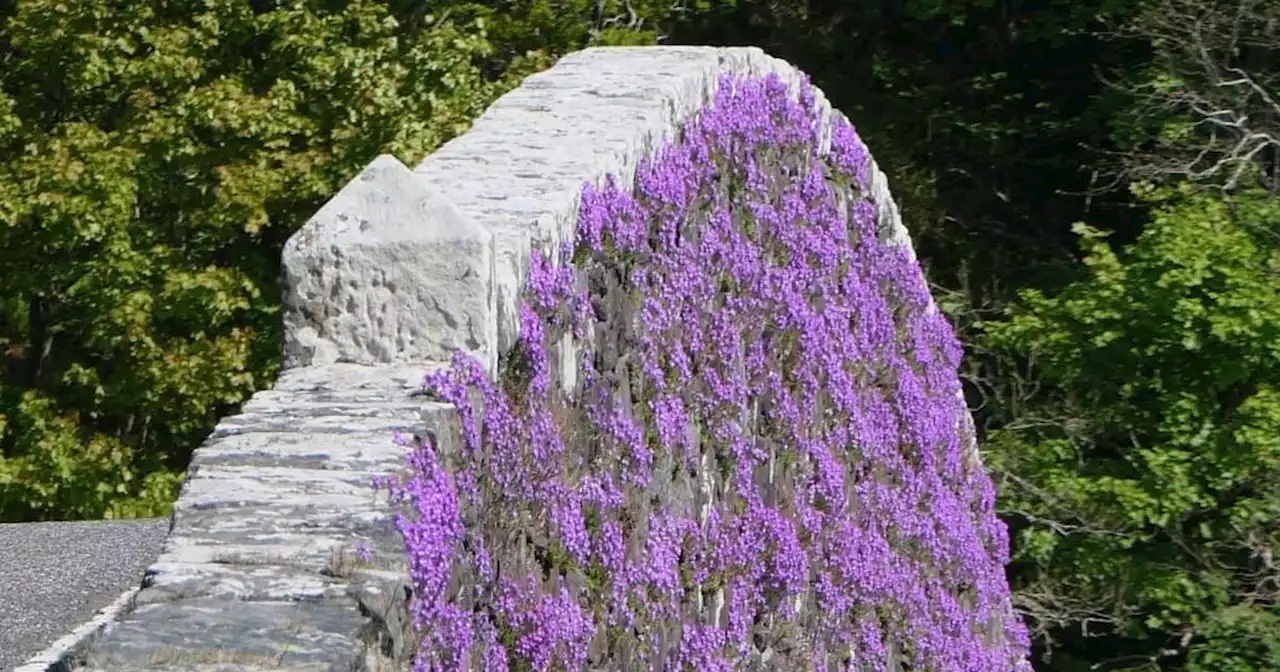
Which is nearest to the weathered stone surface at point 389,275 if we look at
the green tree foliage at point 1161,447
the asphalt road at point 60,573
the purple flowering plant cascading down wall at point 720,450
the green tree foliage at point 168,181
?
the purple flowering plant cascading down wall at point 720,450

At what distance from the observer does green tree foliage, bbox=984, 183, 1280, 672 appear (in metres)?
14.4

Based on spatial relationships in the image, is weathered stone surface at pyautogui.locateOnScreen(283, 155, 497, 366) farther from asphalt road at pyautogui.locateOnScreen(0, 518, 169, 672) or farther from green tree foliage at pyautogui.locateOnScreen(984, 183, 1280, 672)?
green tree foliage at pyautogui.locateOnScreen(984, 183, 1280, 672)

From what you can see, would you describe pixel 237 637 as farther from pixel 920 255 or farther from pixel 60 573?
pixel 920 255

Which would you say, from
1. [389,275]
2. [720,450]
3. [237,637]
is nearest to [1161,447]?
[720,450]

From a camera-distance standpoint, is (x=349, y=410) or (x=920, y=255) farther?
(x=920, y=255)

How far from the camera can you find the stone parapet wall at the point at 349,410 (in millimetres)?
2531

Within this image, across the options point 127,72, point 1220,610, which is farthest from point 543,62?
point 1220,610

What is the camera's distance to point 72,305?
17.3 m

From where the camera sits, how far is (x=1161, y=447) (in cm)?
1491

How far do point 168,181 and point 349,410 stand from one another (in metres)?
14.1

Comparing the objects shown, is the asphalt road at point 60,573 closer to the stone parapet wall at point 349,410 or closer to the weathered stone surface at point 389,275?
the stone parapet wall at point 349,410

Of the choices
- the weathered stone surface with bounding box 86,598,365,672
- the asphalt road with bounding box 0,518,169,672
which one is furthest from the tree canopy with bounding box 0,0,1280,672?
the weathered stone surface with bounding box 86,598,365,672

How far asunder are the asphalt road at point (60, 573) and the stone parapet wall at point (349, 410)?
702 centimetres

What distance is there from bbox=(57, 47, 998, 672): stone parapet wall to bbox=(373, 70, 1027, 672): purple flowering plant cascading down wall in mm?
81
